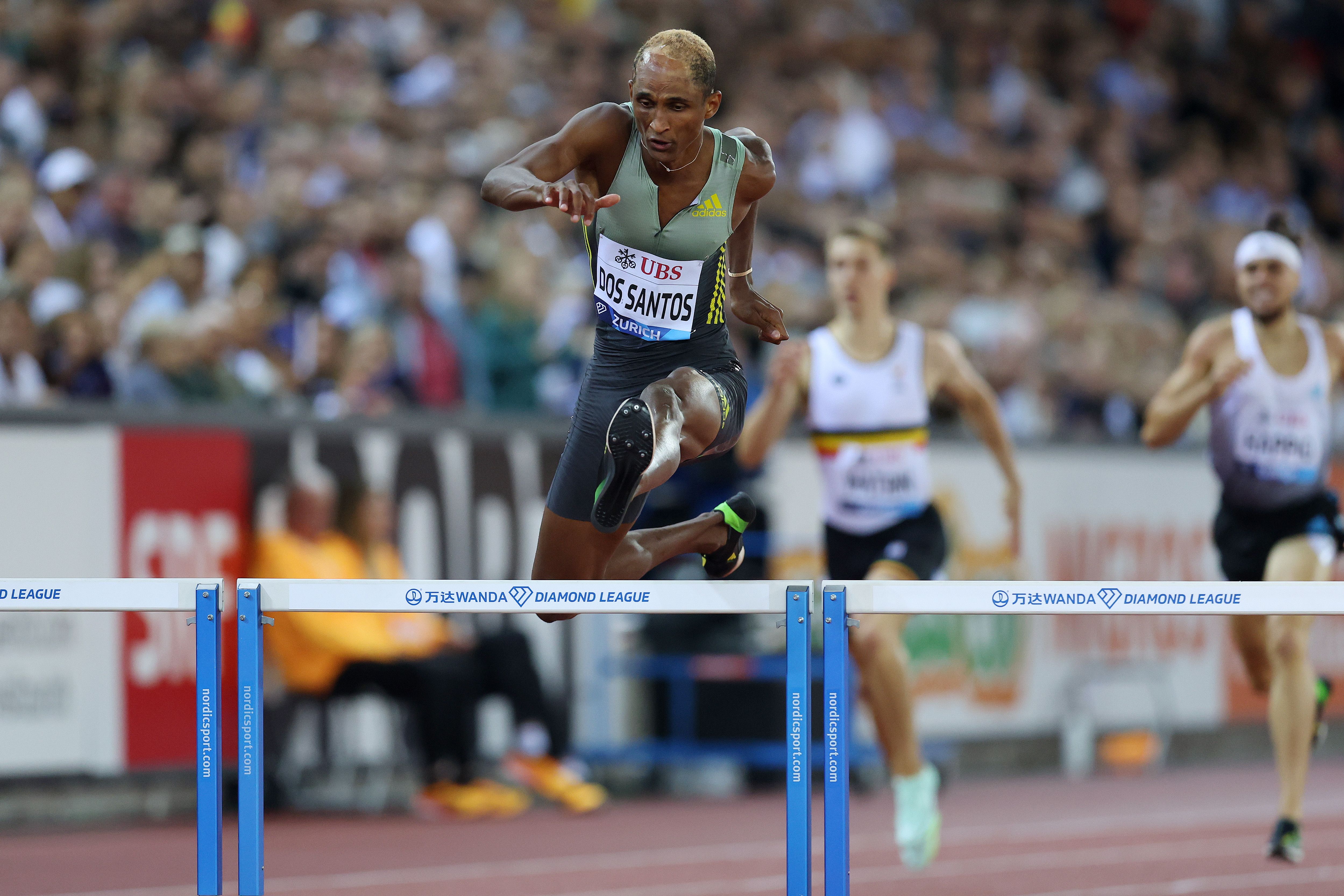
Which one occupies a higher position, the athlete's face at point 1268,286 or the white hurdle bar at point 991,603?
the athlete's face at point 1268,286

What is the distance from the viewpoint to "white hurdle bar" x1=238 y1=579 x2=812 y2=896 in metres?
5.41

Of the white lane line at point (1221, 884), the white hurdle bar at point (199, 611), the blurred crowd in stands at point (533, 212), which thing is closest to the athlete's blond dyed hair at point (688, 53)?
the white hurdle bar at point (199, 611)

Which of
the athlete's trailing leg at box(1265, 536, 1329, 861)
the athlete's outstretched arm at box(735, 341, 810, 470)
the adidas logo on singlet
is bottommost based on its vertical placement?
the athlete's trailing leg at box(1265, 536, 1329, 861)

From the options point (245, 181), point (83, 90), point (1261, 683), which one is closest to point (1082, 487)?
point (1261, 683)

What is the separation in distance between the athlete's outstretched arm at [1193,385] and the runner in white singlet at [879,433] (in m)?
0.64

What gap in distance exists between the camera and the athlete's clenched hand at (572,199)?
5.04 metres

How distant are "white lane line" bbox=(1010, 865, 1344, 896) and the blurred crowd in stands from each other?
5091 millimetres

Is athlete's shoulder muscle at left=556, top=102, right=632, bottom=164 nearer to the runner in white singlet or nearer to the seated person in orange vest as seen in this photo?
the runner in white singlet

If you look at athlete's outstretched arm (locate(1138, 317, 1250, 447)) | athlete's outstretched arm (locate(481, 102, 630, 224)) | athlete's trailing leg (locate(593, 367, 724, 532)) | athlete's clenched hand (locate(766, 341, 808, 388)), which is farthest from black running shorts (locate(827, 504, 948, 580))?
athlete's outstretched arm (locate(481, 102, 630, 224))

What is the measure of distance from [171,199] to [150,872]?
15.4ft

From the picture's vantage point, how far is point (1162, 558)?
13875 millimetres

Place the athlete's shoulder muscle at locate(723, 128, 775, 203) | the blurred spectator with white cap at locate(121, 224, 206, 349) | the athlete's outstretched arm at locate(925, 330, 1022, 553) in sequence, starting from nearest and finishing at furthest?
the athlete's shoulder muscle at locate(723, 128, 775, 203)
the athlete's outstretched arm at locate(925, 330, 1022, 553)
the blurred spectator with white cap at locate(121, 224, 206, 349)

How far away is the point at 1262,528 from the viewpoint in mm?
8031

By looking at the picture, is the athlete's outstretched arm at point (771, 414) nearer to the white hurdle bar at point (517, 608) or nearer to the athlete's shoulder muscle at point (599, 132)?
the athlete's shoulder muscle at point (599, 132)
